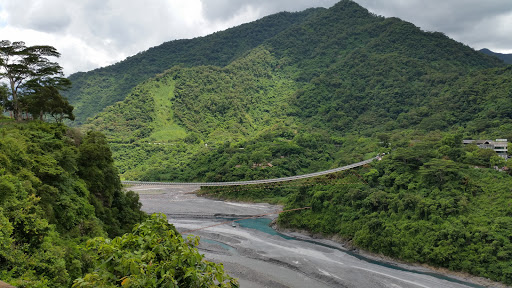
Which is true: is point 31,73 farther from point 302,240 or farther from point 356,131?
point 356,131

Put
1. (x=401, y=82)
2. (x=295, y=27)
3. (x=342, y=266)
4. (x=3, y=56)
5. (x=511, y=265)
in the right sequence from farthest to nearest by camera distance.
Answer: (x=295, y=27)
(x=401, y=82)
(x=342, y=266)
(x=511, y=265)
(x=3, y=56)

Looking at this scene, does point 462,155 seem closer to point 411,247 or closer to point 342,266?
point 411,247

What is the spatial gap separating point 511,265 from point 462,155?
12.2m

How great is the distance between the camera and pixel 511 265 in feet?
73.3

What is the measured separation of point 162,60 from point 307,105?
237 ft

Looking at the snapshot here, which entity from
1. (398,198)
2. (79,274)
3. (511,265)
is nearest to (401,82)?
(398,198)

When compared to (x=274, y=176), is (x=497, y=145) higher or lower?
higher

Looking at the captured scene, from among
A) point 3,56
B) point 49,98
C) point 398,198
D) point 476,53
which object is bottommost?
point 398,198

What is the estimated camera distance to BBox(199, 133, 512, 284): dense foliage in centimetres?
2428

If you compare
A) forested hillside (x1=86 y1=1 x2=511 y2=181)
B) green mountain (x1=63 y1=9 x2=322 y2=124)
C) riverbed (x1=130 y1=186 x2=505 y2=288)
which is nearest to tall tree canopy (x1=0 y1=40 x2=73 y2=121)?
riverbed (x1=130 y1=186 x2=505 y2=288)

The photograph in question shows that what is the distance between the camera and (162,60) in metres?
133

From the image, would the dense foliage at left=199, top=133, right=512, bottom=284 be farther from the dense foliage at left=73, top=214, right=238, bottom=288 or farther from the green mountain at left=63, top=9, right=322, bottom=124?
the green mountain at left=63, top=9, right=322, bottom=124

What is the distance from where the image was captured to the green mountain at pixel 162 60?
114 meters

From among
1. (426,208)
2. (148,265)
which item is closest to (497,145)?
(426,208)
